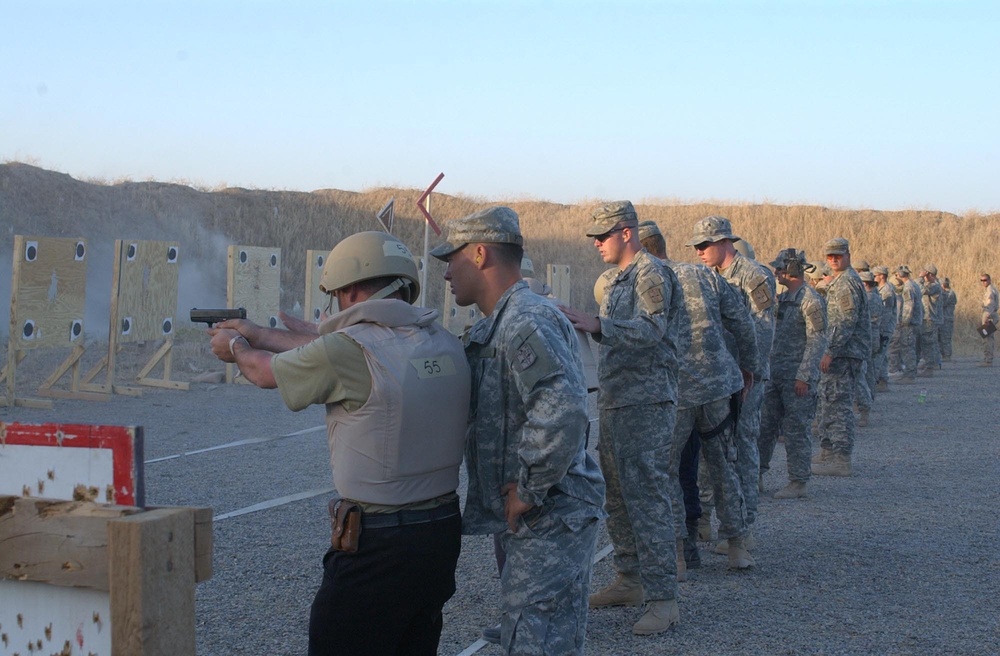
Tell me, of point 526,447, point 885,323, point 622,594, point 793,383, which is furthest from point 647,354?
point 885,323

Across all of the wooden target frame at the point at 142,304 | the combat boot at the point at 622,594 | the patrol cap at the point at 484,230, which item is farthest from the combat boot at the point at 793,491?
the wooden target frame at the point at 142,304

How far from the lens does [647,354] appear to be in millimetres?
4711

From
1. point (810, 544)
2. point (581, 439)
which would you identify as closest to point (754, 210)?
point (810, 544)

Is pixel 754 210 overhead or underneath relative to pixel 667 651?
overhead

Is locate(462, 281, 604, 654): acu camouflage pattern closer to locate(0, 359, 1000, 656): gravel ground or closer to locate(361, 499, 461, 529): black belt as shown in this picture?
locate(361, 499, 461, 529): black belt

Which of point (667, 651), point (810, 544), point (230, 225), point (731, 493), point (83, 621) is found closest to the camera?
point (83, 621)

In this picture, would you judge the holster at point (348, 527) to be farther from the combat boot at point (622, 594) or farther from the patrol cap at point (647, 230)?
the patrol cap at point (647, 230)

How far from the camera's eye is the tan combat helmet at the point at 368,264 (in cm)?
296

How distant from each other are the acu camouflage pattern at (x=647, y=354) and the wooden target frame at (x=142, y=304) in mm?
10754

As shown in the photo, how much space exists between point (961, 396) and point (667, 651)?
14591 mm

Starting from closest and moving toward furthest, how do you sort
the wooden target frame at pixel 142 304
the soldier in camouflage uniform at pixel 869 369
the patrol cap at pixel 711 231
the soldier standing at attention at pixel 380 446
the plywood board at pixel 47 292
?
the soldier standing at attention at pixel 380 446 < the patrol cap at pixel 711 231 < the plywood board at pixel 47 292 < the soldier in camouflage uniform at pixel 869 369 < the wooden target frame at pixel 142 304

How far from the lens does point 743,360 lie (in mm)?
6188

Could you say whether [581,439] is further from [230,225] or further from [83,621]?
[230,225]

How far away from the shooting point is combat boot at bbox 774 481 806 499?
8.31m
